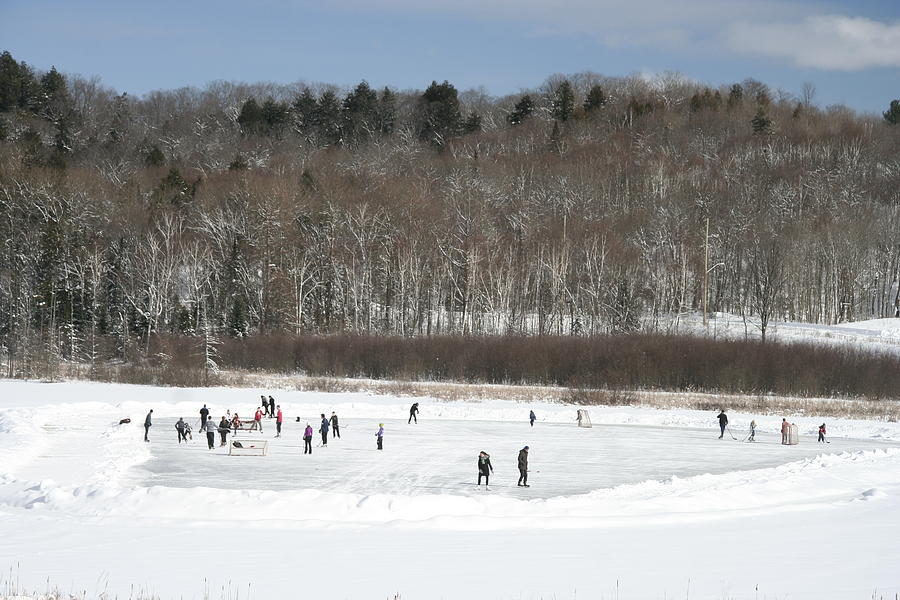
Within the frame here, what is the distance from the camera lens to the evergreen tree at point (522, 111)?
134000 mm

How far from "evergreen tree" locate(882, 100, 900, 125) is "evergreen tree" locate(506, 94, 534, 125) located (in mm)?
55478

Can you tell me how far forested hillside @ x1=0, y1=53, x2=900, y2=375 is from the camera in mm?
71750

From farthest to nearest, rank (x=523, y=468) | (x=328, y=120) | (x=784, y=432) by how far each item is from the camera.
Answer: (x=328, y=120) → (x=784, y=432) → (x=523, y=468)

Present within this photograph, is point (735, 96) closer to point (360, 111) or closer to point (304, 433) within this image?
point (360, 111)

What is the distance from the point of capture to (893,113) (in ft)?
433

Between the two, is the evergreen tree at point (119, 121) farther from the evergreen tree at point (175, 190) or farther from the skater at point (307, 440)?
the skater at point (307, 440)

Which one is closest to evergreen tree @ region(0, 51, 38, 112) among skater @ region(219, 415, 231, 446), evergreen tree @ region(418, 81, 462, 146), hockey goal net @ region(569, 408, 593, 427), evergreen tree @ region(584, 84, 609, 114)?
evergreen tree @ region(418, 81, 462, 146)

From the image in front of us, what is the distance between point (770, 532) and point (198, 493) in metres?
14.5

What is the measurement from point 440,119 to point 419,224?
51.4 m

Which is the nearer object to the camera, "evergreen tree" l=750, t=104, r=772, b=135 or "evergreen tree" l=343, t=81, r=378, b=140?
"evergreen tree" l=750, t=104, r=772, b=135

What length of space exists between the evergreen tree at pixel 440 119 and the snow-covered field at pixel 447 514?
95.0 meters

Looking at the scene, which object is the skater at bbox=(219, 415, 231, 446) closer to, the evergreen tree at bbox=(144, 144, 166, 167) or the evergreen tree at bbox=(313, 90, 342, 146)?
the evergreen tree at bbox=(144, 144, 166, 167)

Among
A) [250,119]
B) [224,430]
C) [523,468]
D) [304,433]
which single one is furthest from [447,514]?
[250,119]

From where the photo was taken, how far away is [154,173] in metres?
97.6
